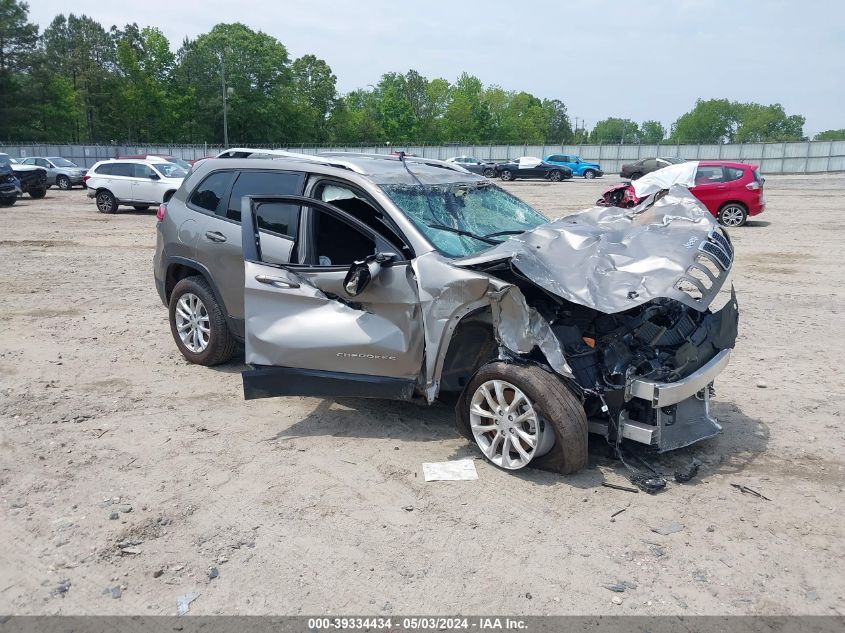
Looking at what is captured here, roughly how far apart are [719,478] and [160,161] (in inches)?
862

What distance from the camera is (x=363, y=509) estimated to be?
4105 millimetres

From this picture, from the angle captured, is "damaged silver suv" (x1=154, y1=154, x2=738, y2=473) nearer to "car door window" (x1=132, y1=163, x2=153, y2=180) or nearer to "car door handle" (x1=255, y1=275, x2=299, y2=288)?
"car door handle" (x1=255, y1=275, x2=299, y2=288)

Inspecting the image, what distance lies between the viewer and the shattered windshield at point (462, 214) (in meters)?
4.95

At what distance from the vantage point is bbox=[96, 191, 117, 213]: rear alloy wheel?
22.6 meters

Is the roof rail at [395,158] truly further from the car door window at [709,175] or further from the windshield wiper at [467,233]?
the car door window at [709,175]

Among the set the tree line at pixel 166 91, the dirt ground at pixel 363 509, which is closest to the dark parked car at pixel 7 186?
the dirt ground at pixel 363 509

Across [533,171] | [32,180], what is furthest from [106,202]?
[533,171]

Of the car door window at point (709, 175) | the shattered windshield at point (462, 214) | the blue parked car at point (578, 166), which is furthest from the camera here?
the blue parked car at point (578, 166)

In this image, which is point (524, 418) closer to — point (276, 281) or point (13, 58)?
point (276, 281)

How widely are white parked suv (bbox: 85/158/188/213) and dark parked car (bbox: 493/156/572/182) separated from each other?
2361 centimetres

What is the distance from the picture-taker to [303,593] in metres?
3.33

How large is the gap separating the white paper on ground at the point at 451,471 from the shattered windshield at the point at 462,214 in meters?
1.39

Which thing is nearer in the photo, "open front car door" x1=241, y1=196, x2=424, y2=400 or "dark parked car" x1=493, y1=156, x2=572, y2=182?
"open front car door" x1=241, y1=196, x2=424, y2=400

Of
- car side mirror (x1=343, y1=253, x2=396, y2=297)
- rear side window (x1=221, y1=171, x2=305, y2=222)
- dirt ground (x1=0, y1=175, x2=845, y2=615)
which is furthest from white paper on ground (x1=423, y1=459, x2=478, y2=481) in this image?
rear side window (x1=221, y1=171, x2=305, y2=222)
